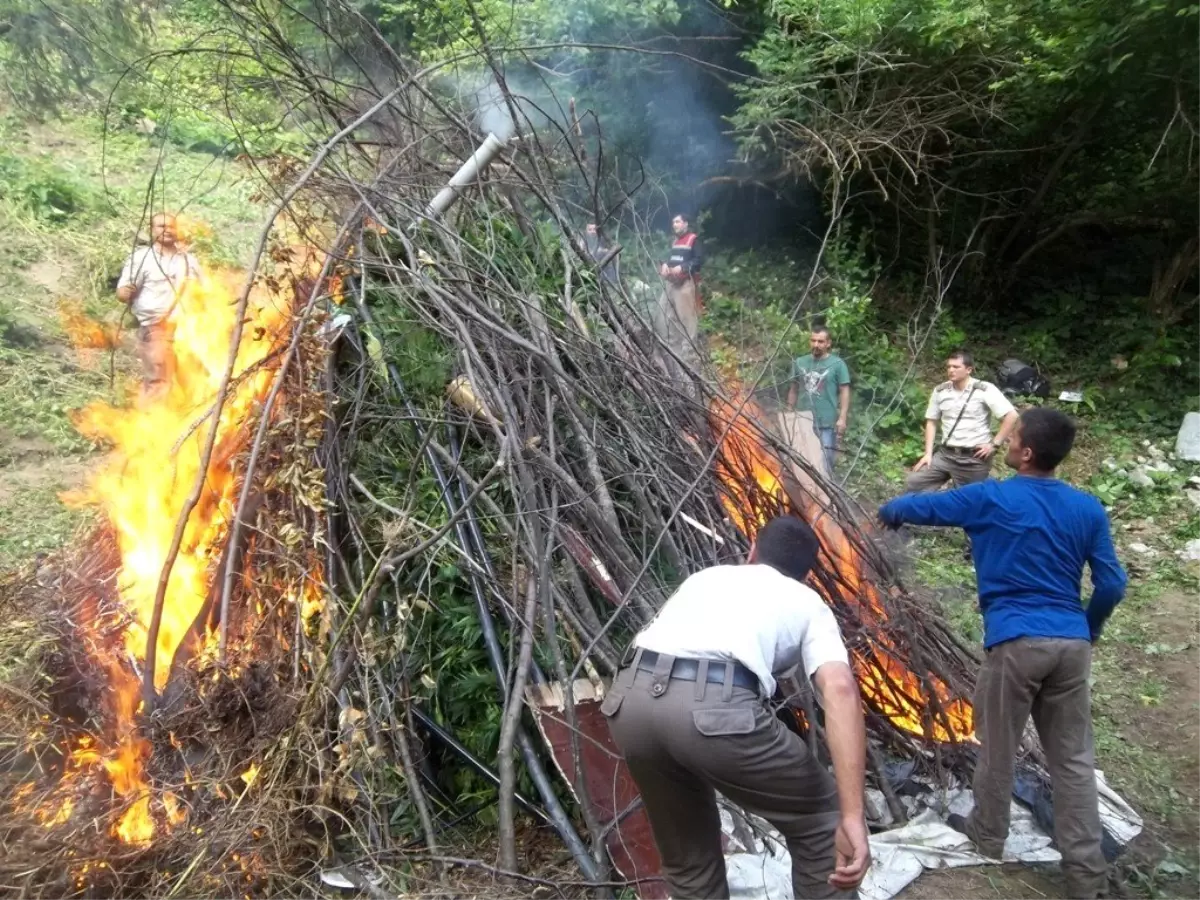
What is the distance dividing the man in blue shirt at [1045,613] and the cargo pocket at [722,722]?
1389mm

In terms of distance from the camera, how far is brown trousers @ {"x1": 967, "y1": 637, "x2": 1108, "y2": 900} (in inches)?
123

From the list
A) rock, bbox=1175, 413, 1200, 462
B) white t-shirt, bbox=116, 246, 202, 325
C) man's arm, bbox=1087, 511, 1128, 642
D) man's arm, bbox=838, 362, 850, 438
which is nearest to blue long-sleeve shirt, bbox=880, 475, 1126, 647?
man's arm, bbox=1087, 511, 1128, 642

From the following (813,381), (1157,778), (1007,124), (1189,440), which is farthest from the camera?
(1007,124)

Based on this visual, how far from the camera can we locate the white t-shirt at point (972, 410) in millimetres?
6152

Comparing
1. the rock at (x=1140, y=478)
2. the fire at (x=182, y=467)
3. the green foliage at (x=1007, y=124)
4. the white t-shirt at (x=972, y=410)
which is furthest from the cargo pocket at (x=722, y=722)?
the rock at (x=1140, y=478)

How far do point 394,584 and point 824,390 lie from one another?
407cm

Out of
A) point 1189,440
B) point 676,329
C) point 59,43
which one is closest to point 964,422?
point 676,329

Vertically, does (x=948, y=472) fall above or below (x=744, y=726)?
below

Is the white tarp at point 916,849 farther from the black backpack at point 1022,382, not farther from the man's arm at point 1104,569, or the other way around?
the black backpack at point 1022,382

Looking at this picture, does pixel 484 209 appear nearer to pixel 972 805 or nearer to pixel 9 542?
pixel 9 542

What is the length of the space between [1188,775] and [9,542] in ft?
22.9

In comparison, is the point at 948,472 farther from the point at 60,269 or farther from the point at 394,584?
the point at 60,269

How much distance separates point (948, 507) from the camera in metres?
3.28

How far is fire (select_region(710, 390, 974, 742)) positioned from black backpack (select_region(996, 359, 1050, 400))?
514 cm
